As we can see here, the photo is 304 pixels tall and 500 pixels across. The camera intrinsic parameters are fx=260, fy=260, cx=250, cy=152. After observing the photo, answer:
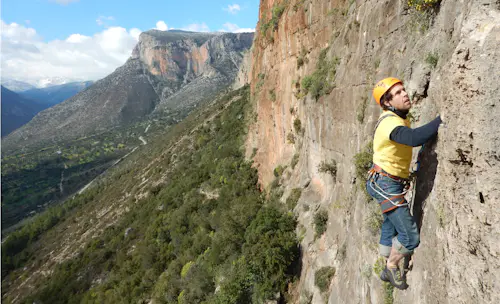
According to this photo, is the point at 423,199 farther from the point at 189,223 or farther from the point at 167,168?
the point at 167,168

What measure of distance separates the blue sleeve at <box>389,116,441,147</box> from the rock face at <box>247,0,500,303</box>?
16cm

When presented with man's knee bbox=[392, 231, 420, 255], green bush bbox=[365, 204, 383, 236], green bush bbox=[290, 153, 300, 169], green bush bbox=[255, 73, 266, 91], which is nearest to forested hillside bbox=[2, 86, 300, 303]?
green bush bbox=[290, 153, 300, 169]

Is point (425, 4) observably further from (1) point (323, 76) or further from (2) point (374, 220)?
(1) point (323, 76)

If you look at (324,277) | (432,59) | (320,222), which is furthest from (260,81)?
(432,59)

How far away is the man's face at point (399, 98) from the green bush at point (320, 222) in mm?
7821

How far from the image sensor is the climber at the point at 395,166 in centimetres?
371

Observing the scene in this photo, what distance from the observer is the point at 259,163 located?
2655 centimetres

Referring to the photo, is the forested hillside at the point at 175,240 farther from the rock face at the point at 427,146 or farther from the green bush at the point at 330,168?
the green bush at the point at 330,168

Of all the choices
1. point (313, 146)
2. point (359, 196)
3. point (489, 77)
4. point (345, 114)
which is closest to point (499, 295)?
point (489, 77)

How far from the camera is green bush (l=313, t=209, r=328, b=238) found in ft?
35.3

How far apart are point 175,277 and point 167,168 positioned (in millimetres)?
35308

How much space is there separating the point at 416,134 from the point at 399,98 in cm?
64

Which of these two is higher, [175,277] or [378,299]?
[378,299]

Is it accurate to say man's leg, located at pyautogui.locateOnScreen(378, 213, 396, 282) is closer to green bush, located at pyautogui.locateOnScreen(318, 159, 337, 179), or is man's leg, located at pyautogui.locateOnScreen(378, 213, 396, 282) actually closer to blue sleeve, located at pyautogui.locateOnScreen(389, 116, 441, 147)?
blue sleeve, located at pyautogui.locateOnScreen(389, 116, 441, 147)
